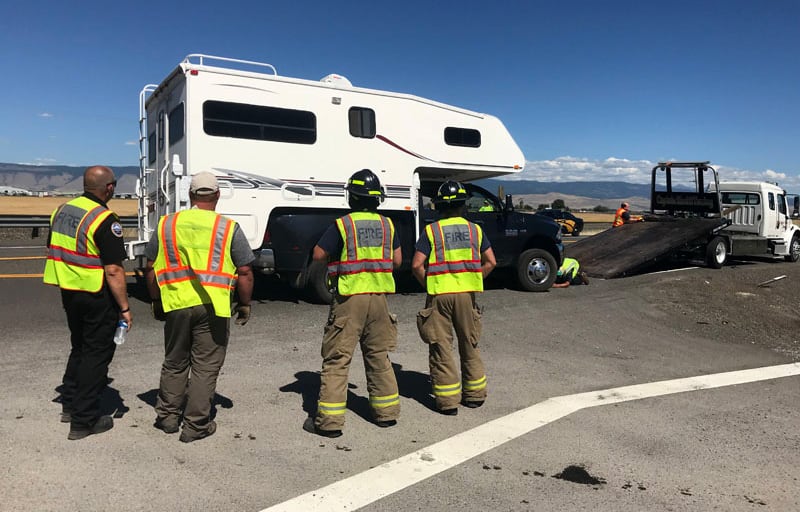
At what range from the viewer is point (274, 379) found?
5387 millimetres

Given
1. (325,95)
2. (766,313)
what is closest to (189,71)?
(325,95)

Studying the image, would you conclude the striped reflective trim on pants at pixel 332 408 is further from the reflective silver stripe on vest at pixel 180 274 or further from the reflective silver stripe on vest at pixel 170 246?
the reflective silver stripe on vest at pixel 170 246

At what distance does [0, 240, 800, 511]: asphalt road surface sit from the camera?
328 cm

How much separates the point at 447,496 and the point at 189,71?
6.92 m

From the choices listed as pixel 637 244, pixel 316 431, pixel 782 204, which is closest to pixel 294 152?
pixel 316 431

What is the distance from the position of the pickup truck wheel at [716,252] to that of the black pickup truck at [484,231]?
5112 mm

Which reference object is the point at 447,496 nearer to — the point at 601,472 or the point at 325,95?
the point at 601,472

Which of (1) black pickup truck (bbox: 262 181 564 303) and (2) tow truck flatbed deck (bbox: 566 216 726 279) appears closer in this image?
(1) black pickup truck (bbox: 262 181 564 303)

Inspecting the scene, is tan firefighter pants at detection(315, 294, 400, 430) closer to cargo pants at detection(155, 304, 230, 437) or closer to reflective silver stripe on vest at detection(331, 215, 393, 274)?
reflective silver stripe on vest at detection(331, 215, 393, 274)

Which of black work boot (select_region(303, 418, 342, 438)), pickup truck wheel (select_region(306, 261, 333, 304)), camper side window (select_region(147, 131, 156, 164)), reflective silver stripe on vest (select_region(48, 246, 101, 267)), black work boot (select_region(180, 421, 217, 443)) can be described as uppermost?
camper side window (select_region(147, 131, 156, 164))

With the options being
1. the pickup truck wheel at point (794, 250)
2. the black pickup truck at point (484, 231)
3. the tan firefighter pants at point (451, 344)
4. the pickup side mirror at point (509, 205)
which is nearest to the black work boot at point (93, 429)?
the tan firefighter pants at point (451, 344)

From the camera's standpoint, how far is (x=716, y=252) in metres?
14.3

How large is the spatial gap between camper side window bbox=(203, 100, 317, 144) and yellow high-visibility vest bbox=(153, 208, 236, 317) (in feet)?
15.9

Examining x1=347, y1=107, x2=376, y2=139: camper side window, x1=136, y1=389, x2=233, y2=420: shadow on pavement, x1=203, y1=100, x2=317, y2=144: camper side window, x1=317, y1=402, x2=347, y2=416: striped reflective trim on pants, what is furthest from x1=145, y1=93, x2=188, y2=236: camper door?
x1=317, y1=402, x2=347, y2=416: striped reflective trim on pants
